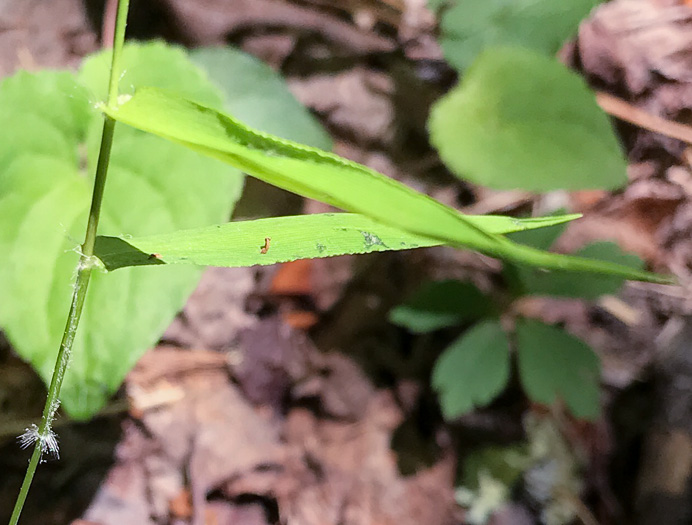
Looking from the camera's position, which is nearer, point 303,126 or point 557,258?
point 557,258

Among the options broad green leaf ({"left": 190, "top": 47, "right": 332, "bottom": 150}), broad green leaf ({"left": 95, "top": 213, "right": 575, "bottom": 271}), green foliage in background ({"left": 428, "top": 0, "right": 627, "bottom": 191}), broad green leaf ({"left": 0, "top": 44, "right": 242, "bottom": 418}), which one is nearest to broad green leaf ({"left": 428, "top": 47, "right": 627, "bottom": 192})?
green foliage in background ({"left": 428, "top": 0, "right": 627, "bottom": 191})

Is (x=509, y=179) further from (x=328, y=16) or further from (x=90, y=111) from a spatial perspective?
(x=90, y=111)

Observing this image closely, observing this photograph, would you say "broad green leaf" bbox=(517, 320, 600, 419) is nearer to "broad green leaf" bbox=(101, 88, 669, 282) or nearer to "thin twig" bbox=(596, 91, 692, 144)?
"thin twig" bbox=(596, 91, 692, 144)

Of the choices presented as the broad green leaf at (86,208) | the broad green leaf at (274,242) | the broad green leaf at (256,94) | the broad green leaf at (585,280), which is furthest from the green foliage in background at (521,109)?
the broad green leaf at (274,242)

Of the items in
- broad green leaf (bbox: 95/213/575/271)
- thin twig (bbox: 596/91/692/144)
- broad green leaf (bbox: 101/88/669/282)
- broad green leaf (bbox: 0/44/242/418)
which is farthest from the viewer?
thin twig (bbox: 596/91/692/144)

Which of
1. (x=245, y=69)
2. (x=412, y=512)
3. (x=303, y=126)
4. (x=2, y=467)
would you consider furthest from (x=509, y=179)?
(x=2, y=467)

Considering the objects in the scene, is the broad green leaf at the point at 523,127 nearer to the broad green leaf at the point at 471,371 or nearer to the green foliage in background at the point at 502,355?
the green foliage in background at the point at 502,355

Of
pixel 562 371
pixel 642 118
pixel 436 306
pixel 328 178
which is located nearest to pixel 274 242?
pixel 328 178
